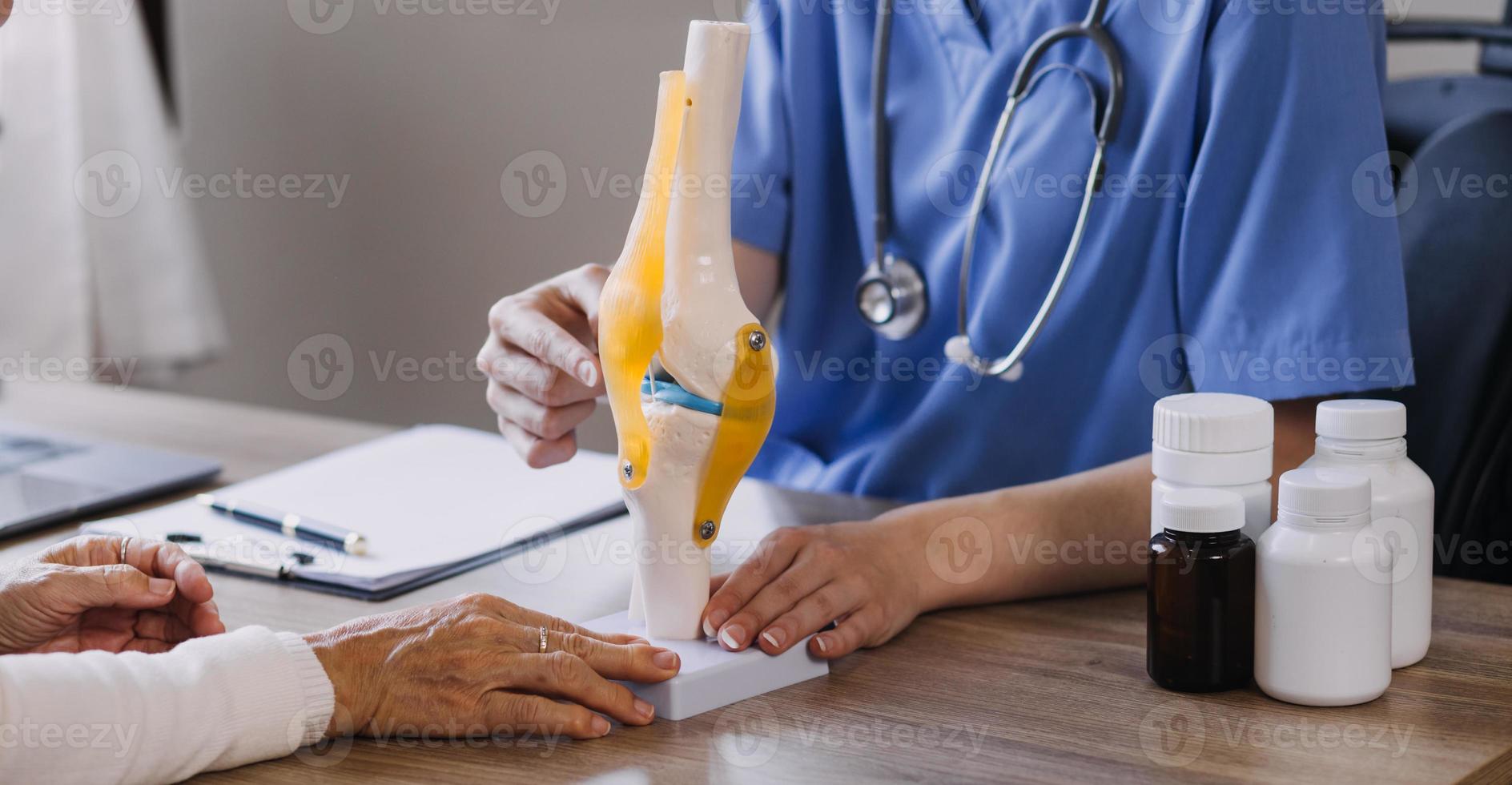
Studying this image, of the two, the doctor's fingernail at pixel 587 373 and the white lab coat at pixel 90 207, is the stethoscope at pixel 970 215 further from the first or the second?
the white lab coat at pixel 90 207

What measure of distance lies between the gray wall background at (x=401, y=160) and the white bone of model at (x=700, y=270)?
1315mm

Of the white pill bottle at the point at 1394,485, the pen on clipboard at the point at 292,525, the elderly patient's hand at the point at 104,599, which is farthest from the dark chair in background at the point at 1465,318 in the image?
the elderly patient's hand at the point at 104,599

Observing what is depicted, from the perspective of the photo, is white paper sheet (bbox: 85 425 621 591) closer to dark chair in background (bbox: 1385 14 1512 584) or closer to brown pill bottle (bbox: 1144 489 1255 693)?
brown pill bottle (bbox: 1144 489 1255 693)

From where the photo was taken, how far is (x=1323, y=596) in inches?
31.0

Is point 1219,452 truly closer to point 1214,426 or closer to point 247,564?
point 1214,426

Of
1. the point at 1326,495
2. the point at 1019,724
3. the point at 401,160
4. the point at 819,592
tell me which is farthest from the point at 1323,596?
the point at 401,160

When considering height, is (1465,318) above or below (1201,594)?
above

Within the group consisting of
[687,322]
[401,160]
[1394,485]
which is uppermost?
[401,160]

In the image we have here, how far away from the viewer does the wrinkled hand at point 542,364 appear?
3.69ft

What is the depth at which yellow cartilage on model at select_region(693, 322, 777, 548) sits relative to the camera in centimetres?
84

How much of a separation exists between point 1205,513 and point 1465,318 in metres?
0.62

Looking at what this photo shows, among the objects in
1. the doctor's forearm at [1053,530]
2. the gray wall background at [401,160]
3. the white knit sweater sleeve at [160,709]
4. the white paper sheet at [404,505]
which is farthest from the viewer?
the gray wall background at [401,160]

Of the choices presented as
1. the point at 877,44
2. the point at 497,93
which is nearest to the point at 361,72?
the point at 497,93

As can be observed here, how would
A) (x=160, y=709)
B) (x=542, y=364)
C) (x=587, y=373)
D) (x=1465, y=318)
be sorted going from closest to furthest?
(x=160, y=709) < (x=587, y=373) < (x=542, y=364) < (x=1465, y=318)
